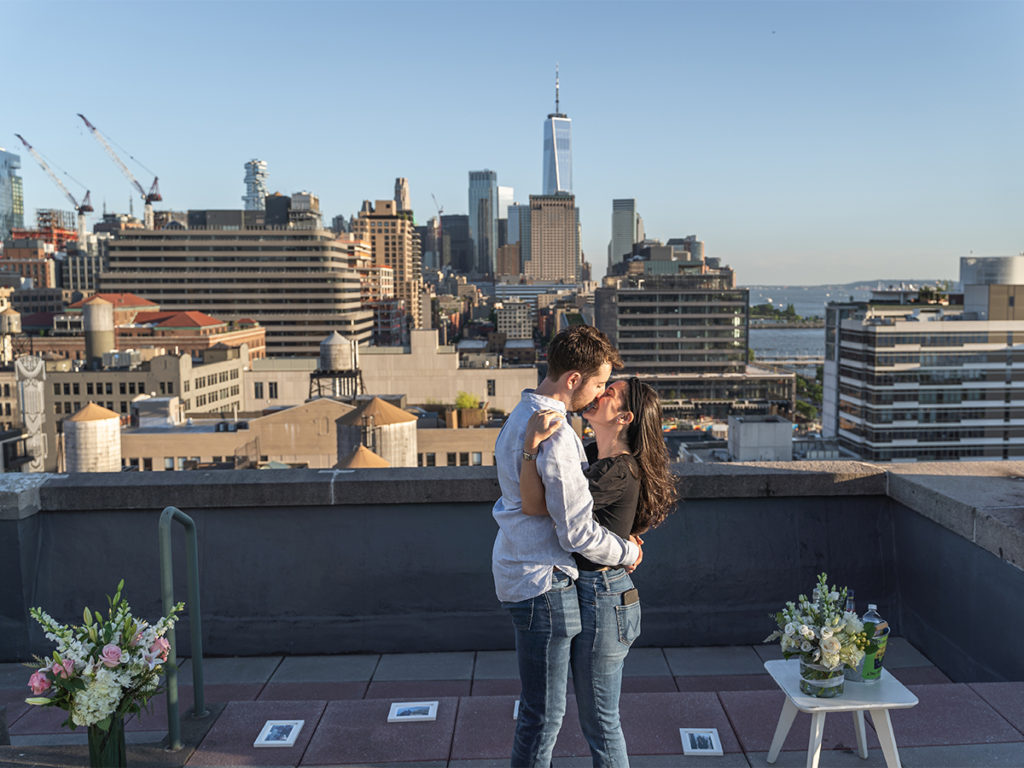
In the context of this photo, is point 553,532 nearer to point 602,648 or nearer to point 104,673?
point 602,648

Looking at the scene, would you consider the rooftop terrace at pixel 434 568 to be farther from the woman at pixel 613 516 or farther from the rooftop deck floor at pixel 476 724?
the woman at pixel 613 516

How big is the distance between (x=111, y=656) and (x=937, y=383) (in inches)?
4547

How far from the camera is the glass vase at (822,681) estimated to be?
415cm

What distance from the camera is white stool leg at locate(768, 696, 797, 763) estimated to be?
170 inches

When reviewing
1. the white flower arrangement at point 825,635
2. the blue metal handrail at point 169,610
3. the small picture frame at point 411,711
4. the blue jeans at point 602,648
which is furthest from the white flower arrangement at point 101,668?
the white flower arrangement at point 825,635

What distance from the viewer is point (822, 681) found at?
4.16 m

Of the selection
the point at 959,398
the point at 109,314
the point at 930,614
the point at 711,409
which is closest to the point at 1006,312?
the point at 959,398

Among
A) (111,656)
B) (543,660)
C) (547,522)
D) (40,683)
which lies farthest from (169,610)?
(547,522)

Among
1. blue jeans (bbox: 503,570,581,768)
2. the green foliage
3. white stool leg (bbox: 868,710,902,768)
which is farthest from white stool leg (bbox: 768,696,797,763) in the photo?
the green foliage

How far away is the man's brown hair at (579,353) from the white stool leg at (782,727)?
2003mm

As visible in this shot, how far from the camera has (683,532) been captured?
6375 millimetres

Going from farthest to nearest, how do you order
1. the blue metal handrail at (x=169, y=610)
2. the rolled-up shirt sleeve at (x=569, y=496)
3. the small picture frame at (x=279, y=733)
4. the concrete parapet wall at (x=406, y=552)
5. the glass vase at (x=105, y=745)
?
the concrete parapet wall at (x=406, y=552), the small picture frame at (x=279, y=733), the blue metal handrail at (x=169, y=610), the glass vase at (x=105, y=745), the rolled-up shirt sleeve at (x=569, y=496)

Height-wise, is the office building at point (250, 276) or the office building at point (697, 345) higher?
the office building at point (250, 276)

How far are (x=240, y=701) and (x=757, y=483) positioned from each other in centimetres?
375
